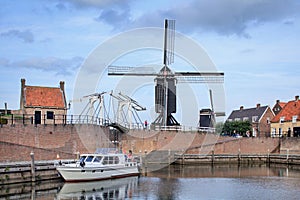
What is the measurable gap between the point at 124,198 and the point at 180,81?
30.4 m

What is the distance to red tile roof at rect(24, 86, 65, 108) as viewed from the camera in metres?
45.7

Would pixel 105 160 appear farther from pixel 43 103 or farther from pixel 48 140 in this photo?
pixel 43 103

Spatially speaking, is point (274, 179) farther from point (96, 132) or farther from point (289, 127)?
point (289, 127)

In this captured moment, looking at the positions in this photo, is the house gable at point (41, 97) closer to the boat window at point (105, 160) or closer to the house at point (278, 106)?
the boat window at point (105, 160)

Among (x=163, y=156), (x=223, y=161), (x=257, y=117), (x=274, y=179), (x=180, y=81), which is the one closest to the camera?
(x=274, y=179)

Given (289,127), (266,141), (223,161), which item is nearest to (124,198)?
(223,161)

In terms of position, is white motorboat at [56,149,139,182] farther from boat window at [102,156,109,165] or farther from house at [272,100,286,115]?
house at [272,100,286,115]

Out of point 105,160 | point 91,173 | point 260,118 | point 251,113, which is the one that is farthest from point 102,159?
point 251,113

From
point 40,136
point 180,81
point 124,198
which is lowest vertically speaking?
point 124,198

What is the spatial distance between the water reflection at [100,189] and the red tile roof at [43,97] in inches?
689

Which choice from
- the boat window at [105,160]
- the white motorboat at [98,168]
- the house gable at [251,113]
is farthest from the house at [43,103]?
the house gable at [251,113]

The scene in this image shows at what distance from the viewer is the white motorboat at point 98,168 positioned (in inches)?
1141

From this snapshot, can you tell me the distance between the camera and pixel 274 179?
32.8 m

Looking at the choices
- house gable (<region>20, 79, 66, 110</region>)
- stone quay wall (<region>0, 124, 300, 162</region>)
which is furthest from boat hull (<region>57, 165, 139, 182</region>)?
house gable (<region>20, 79, 66, 110</region>)
